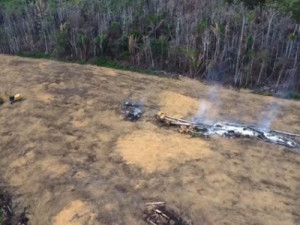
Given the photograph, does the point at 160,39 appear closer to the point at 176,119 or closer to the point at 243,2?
the point at 243,2

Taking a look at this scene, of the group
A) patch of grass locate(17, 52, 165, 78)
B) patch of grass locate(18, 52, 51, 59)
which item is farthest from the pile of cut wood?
patch of grass locate(18, 52, 51, 59)

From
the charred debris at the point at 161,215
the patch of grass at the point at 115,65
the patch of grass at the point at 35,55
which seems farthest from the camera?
the patch of grass at the point at 35,55

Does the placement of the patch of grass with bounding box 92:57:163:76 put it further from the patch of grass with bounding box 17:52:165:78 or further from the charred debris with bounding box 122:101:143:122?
the charred debris with bounding box 122:101:143:122

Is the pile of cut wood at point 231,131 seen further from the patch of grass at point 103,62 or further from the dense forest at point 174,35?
the patch of grass at point 103,62

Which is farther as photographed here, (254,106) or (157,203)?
(254,106)

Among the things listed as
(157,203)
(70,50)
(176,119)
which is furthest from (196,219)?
(70,50)

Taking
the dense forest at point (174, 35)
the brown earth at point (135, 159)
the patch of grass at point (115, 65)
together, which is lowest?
the patch of grass at point (115, 65)

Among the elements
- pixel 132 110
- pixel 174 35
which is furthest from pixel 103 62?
pixel 132 110

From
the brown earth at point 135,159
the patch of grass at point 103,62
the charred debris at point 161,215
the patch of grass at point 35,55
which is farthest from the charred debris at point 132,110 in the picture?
the patch of grass at point 35,55
